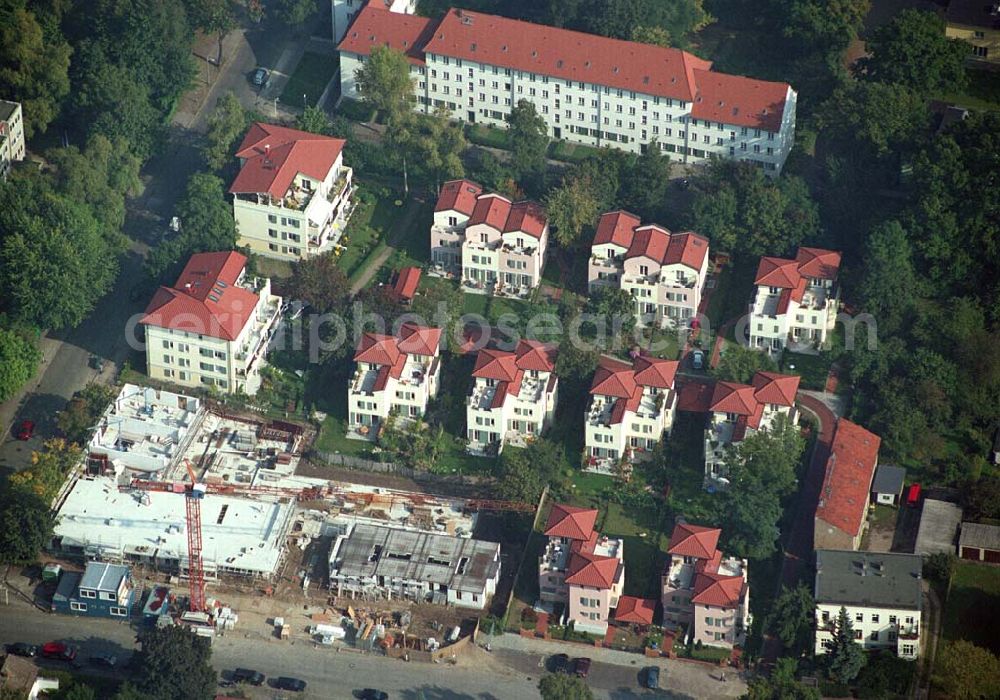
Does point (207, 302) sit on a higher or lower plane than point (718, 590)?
higher

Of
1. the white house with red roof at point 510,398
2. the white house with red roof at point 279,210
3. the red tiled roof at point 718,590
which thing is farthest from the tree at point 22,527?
the red tiled roof at point 718,590

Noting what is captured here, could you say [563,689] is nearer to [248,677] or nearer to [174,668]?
[248,677]

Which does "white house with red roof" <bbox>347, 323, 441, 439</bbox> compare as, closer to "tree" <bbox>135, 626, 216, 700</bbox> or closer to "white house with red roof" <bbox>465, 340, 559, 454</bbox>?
"white house with red roof" <bbox>465, 340, 559, 454</bbox>

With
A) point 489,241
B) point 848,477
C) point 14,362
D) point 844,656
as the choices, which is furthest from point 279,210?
point 844,656

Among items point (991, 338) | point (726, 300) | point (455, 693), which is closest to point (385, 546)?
point (455, 693)

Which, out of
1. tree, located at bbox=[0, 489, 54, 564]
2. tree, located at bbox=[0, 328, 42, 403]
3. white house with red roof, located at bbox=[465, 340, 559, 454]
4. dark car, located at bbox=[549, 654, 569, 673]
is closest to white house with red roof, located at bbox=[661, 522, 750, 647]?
dark car, located at bbox=[549, 654, 569, 673]

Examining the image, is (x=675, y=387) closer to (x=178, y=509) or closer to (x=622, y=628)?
(x=622, y=628)
